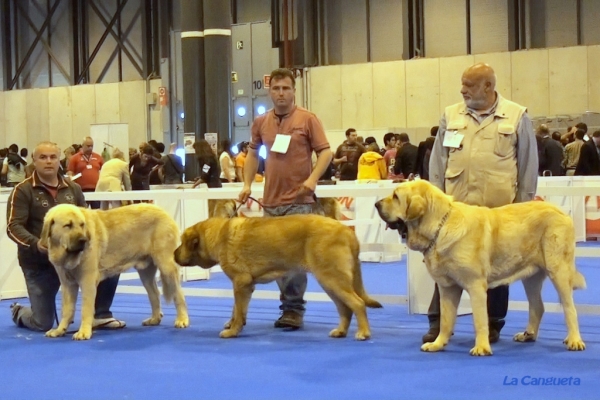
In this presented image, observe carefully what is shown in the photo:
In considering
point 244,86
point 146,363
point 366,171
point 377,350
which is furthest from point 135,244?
point 244,86

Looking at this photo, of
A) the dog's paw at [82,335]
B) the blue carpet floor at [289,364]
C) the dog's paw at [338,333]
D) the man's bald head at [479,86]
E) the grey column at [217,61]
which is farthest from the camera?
the grey column at [217,61]

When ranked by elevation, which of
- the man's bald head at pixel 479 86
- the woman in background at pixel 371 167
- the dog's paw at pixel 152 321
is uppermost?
the man's bald head at pixel 479 86

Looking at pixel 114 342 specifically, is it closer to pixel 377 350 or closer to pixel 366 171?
pixel 377 350

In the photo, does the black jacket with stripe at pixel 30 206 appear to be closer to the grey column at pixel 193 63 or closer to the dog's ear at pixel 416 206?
the dog's ear at pixel 416 206

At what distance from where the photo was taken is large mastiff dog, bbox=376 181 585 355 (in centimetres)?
523

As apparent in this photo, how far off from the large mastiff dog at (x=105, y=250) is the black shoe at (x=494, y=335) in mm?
2314

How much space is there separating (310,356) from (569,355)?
153 cm

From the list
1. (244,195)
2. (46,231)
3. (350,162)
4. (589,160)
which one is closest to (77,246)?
(46,231)

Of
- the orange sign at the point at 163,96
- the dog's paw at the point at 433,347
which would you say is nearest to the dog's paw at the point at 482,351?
the dog's paw at the point at 433,347

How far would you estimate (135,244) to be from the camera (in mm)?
6617

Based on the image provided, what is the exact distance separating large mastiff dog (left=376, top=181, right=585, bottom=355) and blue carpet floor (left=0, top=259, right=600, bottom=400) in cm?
38

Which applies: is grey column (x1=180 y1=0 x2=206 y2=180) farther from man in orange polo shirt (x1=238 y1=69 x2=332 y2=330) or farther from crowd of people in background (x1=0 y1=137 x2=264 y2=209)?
man in orange polo shirt (x1=238 y1=69 x2=332 y2=330)

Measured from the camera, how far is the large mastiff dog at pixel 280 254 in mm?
5844

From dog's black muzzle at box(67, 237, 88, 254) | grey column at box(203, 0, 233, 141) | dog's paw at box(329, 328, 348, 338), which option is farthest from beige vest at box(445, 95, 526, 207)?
grey column at box(203, 0, 233, 141)
